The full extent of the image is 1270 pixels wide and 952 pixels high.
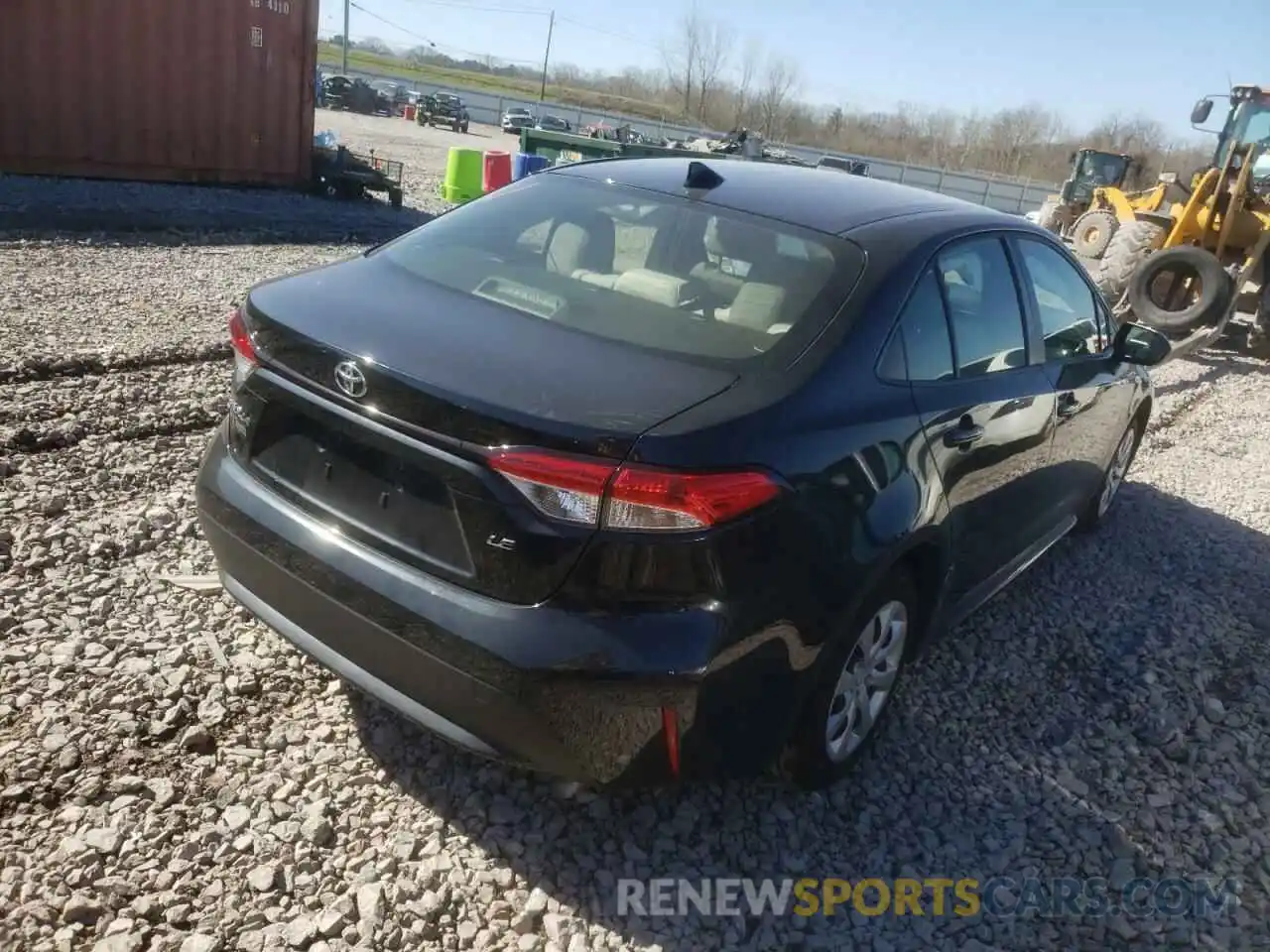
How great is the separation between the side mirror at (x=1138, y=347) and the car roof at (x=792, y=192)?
1.04 m

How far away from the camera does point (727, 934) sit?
94.3 inches

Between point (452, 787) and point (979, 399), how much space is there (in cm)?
194

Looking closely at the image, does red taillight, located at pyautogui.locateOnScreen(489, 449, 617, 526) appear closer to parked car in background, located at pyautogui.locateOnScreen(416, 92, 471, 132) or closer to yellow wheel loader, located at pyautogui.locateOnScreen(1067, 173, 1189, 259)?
yellow wheel loader, located at pyautogui.locateOnScreen(1067, 173, 1189, 259)

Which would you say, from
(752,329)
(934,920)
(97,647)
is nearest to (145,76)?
(97,647)

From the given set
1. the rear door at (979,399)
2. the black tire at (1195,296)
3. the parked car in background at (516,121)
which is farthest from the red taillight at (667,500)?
the parked car in background at (516,121)

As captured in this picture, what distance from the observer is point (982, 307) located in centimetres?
326

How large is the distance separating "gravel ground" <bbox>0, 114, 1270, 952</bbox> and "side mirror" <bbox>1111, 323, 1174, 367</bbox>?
42.6 inches

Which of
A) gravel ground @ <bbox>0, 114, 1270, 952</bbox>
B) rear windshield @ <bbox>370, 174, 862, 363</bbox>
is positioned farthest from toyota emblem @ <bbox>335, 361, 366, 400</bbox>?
gravel ground @ <bbox>0, 114, 1270, 952</bbox>

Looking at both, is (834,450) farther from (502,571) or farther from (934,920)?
(934,920)

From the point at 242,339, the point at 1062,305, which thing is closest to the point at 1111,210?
the point at 1062,305

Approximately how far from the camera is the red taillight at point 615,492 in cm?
202

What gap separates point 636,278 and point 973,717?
1.92 meters

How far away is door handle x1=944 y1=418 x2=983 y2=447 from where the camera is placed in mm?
2840

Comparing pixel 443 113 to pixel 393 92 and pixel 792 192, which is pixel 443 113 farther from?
pixel 792 192
